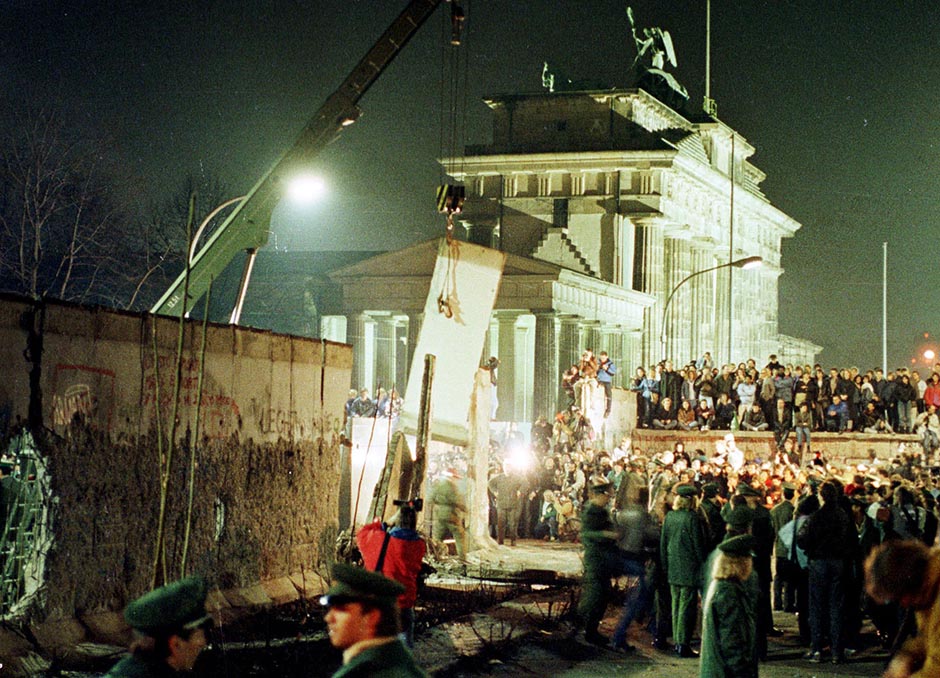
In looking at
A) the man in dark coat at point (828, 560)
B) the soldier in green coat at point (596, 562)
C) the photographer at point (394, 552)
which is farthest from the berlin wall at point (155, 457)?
the man in dark coat at point (828, 560)

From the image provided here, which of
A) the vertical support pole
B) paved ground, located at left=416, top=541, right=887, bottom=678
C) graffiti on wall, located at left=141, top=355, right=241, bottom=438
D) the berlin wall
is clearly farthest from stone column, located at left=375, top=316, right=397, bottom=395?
graffiti on wall, located at left=141, top=355, right=241, bottom=438

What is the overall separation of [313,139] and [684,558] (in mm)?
8670

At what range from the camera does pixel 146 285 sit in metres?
53.8

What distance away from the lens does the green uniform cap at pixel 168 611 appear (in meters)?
4.61

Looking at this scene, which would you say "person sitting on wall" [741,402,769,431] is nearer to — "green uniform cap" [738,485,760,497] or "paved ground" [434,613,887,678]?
"paved ground" [434,613,887,678]

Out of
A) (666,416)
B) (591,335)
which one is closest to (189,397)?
(666,416)

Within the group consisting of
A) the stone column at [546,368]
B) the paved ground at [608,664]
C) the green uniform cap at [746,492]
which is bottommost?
the paved ground at [608,664]

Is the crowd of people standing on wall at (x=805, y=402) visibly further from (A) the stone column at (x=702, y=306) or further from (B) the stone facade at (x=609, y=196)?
(A) the stone column at (x=702, y=306)

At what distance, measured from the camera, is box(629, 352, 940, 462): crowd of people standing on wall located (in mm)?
31000

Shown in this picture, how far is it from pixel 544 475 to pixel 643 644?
11102 millimetres

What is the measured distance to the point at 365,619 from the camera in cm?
461

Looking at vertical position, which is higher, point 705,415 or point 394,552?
point 705,415

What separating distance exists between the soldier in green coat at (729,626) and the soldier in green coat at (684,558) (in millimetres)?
4361

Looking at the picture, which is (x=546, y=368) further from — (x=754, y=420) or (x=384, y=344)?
(x=754, y=420)
